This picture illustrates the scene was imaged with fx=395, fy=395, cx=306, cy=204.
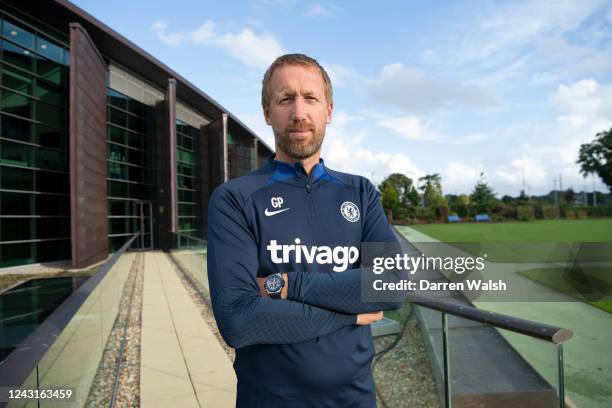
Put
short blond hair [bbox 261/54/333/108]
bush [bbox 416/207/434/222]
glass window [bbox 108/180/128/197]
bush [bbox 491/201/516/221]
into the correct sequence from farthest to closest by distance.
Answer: bush [bbox 416/207/434/222]
bush [bbox 491/201/516/221]
glass window [bbox 108/180/128/197]
short blond hair [bbox 261/54/333/108]

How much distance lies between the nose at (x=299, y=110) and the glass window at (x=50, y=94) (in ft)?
62.4

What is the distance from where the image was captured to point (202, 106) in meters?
31.5

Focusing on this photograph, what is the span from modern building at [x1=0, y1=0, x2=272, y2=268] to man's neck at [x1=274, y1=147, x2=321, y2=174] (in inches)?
656

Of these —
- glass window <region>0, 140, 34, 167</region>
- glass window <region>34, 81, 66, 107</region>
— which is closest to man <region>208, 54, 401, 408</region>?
glass window <region>0, 140, 34, 167</region>

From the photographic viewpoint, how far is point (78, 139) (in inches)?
638

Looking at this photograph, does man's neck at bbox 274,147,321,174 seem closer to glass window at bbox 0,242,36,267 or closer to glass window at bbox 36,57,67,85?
glass window at bbox 0,242,36,267

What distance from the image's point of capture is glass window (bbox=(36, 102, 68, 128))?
54.7 feet

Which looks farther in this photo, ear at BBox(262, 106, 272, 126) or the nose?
ear at BBox(262, 106, 272, 126)

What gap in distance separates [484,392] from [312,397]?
1532 millimetres

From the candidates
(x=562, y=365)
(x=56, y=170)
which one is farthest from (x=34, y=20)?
(x=562, y=365)

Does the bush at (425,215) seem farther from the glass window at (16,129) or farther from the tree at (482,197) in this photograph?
the glass window at (16,129)

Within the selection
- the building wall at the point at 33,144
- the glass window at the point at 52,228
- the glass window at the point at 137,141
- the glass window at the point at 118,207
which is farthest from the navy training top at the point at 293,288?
the glass window at the point at 137,141

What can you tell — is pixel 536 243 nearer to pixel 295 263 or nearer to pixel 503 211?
pixel 295 263

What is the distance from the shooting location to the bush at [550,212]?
59.2 meters
